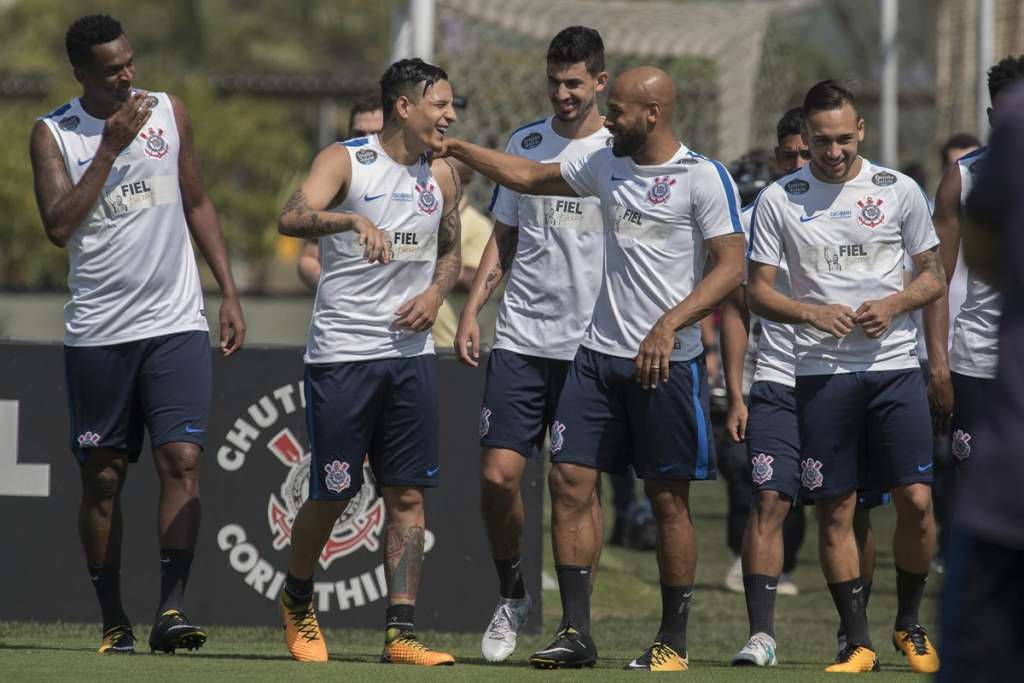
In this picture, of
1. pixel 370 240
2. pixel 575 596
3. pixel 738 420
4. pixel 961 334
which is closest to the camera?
pixel 370 240

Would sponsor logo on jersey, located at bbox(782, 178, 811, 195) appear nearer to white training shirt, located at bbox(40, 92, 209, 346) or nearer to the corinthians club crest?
white training shirt, located at bbox(40, 92, 209, 346)

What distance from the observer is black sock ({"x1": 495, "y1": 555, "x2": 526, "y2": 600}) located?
302 inches

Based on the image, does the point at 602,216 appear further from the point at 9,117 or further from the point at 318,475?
the point at 9,117

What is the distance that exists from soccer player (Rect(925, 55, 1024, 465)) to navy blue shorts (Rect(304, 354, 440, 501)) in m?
2.05

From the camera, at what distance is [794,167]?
8.55 meters

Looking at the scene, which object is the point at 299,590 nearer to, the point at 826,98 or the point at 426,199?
the point at 426,199

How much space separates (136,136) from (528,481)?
2.87m

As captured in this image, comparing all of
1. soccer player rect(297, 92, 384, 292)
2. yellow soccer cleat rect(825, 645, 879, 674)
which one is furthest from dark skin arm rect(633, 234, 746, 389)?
soccer player rect(297, 92, 384, 292)

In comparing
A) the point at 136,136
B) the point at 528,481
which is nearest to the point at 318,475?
the point at 136,136

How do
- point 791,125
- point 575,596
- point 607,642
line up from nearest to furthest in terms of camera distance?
point 575,596
point 791,125
point 607,642

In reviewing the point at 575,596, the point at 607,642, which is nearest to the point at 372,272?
the point at 575,596

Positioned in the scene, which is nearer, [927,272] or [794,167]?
[927,272]

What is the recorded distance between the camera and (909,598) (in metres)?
7.65

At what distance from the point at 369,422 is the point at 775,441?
5.37 feet
